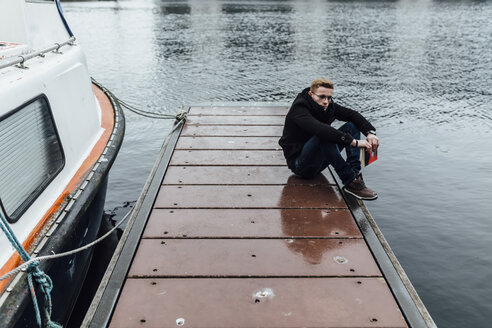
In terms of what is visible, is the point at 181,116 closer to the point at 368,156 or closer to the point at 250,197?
the point at 250,197

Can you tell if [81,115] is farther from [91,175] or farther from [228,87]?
[228,87]

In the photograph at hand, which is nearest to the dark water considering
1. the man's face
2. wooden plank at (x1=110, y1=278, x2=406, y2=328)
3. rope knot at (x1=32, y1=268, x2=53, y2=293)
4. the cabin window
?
wooden plank at (x1=110, y1=278, x2=406, y2=328)

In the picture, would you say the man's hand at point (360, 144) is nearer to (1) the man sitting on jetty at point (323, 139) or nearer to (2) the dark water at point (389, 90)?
(1) the man sitting on jetty at point (323, 139)

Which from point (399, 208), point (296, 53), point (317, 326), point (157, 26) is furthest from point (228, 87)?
point (157, 26)

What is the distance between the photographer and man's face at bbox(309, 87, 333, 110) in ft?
16.0

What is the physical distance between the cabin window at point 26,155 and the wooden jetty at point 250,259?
1.03m

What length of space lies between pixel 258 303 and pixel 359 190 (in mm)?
2300

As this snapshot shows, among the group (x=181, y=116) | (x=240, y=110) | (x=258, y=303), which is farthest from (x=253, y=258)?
(x=240, y=110)

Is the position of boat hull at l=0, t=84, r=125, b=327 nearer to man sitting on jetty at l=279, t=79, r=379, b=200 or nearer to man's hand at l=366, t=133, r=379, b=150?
man sitting on jetty at l=279, t=79, r=379, b=200

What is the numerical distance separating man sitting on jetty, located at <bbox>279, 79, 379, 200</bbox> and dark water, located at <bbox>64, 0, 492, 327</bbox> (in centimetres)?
223

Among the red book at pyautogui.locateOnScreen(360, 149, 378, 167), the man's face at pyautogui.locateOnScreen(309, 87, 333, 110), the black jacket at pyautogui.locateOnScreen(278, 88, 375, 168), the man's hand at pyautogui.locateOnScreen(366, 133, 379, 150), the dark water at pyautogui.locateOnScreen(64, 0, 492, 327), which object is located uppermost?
the man's face at pyautogui.locateOnScreen(309, 87, 333, 110)

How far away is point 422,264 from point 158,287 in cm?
452

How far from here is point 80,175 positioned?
16.5ft

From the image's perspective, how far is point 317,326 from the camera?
3.10m
